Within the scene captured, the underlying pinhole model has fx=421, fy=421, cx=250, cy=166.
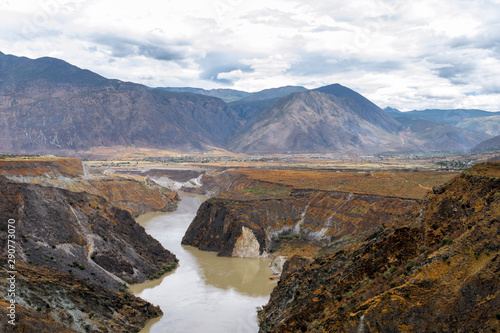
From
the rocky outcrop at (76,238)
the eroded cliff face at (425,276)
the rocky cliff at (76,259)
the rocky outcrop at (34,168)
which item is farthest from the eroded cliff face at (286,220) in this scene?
the rocky outcrop at (34,168)

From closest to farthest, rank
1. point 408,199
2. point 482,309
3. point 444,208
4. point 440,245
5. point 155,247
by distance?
point 482,309 < point 440,245 < point 444,208 < point 155,247 < point 408,199

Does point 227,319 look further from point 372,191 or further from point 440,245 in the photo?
point 372,191

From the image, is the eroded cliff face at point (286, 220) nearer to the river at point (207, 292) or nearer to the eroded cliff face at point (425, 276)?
the river at point (207, 292)

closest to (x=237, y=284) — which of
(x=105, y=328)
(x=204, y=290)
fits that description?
(x=204, y=290)

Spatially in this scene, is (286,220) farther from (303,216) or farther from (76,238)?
(76,238)

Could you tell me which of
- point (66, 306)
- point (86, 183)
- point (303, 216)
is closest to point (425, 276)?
point (66, 306)
